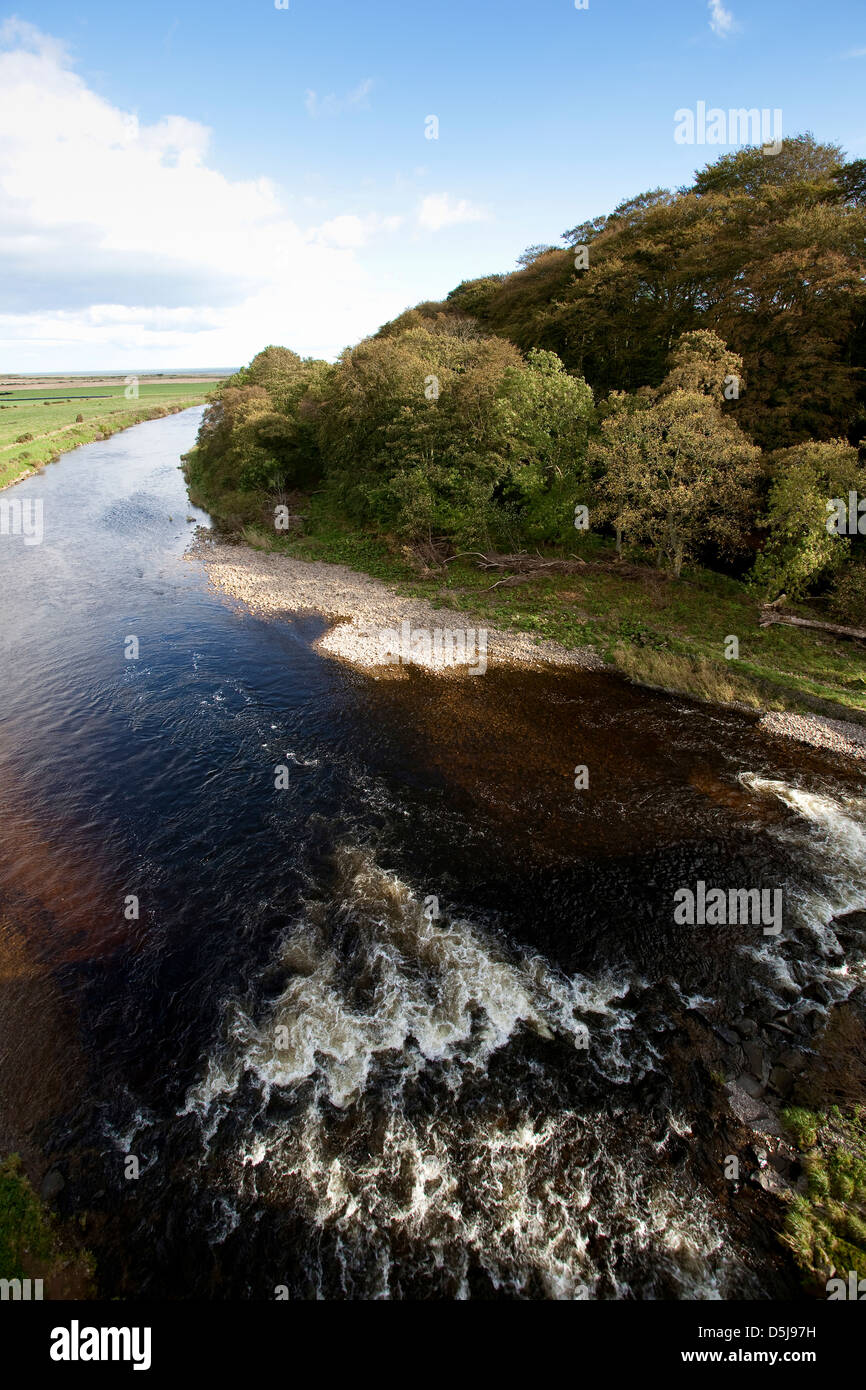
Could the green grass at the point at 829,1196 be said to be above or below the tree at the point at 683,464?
below

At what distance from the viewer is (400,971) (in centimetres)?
1227

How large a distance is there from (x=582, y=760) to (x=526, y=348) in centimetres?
3832

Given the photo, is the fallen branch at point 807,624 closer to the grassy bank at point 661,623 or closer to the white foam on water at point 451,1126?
the grassy bank at point 661,623

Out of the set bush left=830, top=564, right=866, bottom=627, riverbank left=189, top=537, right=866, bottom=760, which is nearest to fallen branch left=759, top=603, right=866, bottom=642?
bush left=830, top=564, right=866, bottom=627

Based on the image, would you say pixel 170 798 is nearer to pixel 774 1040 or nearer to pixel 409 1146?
pixel 409 1146

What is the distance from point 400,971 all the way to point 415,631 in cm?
1808

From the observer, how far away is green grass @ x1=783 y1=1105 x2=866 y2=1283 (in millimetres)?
8117

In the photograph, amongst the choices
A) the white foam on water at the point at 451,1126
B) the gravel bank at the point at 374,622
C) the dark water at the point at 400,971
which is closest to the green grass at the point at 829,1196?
the dark water at the point at 400,971

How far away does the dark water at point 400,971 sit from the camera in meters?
8.49

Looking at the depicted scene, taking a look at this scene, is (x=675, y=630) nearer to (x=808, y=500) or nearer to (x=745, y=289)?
(x=808, y=500)

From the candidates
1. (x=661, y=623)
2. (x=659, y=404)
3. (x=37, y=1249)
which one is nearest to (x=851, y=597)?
(x=661, y=623)

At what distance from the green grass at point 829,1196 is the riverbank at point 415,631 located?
12.4m
